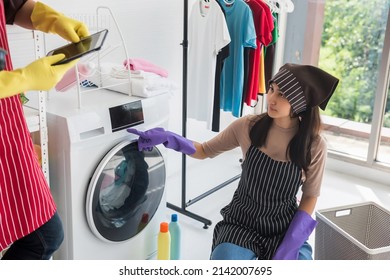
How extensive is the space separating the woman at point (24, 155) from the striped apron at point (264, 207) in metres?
0.71

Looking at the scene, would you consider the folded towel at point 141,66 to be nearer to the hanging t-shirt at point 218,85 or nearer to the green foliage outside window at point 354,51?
the hanging t-shirt at point 218,85

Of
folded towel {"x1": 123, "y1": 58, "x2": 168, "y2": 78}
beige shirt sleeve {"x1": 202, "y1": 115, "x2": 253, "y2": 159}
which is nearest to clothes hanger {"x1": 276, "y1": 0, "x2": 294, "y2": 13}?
folded towel {"x1": 123, "y1": 58, "x2": 168, "y2": 78}

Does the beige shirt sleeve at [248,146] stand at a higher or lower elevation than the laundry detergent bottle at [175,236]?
higher

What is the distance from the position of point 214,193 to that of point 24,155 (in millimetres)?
1963

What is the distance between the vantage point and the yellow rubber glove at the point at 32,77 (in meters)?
1.19

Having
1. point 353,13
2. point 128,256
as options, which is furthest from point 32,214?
point 353,13

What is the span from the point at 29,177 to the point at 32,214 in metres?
0.12

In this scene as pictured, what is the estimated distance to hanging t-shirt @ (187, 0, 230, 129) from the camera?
265 cm

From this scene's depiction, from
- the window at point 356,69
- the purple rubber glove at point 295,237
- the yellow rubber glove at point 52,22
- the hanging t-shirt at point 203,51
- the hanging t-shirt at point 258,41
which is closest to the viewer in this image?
the yellow rubber glove at point 52,22

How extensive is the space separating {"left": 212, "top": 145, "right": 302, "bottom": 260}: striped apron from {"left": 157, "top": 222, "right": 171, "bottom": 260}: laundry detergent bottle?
0.34 m

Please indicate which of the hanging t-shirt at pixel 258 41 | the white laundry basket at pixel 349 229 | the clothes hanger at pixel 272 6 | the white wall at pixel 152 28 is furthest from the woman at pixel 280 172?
the clothes hanger at pixel 272 6

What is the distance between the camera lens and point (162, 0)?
9.78ft

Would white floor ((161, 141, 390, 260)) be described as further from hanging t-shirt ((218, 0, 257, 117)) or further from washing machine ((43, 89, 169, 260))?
hanging t-shirt ((218, 0, 257, 117))
